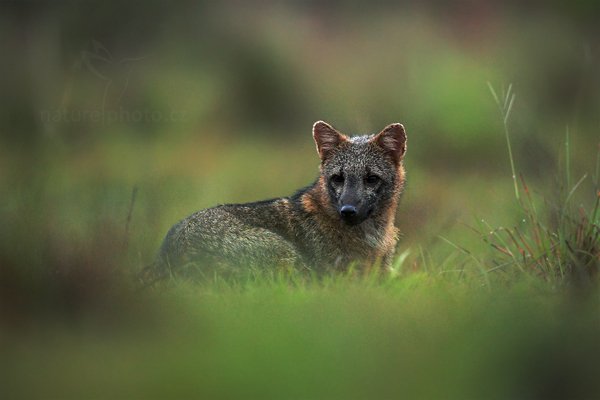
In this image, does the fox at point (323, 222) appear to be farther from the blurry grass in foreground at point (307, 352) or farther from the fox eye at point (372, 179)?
the blurry grass in foreground at point (307, 352)

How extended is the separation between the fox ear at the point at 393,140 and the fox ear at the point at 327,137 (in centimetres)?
22

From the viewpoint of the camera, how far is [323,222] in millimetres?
6273

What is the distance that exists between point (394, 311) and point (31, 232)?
1263mm

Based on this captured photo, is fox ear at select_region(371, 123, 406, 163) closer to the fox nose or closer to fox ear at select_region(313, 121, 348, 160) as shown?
fox ear at select_region(313, 121, 348, 160)

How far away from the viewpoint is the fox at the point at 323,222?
5.80 meters

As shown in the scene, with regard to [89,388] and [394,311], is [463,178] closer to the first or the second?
[394,311]

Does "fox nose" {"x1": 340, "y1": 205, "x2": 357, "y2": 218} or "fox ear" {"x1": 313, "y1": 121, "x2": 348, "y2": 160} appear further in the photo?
"fox ear" {"x1": 313, "y1": 121, "x2": 348, "y2": 160}

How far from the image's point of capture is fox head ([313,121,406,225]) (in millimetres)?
6152

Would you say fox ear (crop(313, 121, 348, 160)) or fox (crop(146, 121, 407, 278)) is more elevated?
fox ear (crop(313, 121, 348, 160))
